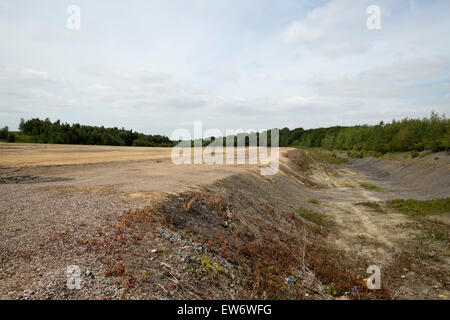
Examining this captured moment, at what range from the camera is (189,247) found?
24.0 feet

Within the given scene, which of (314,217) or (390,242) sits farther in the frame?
(314,217)

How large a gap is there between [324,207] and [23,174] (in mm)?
21945

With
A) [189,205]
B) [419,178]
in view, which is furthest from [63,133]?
Result: [419,178]

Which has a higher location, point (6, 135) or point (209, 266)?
point (6, 135)

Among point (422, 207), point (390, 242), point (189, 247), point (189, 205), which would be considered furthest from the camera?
point (422, 207)

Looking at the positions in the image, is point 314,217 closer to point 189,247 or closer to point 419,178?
point 189,247

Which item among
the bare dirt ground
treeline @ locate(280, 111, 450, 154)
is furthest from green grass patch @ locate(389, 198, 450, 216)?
treeline @ locate(280, 111, 450, 154)

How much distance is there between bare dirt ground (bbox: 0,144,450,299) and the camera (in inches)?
215

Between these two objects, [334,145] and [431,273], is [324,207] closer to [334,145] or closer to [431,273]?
[431,273]

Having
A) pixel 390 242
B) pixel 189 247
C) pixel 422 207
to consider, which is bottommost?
pixel 390 242

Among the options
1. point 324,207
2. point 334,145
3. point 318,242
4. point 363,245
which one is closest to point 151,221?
point 318,242

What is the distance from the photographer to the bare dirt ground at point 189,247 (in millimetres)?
5461

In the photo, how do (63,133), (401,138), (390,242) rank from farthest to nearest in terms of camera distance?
(63,133) < (401,138) < (390,242)
